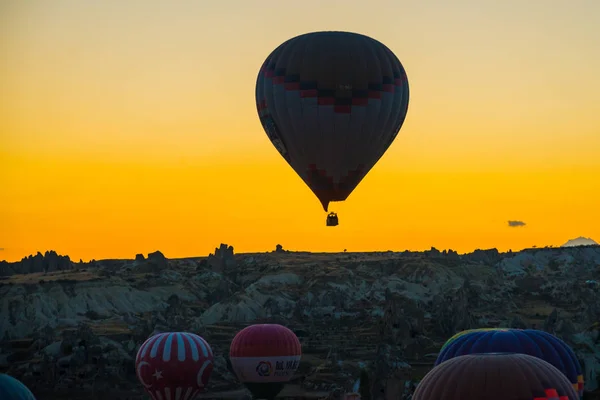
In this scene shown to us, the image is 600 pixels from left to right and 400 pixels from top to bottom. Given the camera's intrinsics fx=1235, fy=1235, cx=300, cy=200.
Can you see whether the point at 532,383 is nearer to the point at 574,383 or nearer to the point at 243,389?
the point at 574,383

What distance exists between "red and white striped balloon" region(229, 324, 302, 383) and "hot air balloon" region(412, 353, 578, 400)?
50537 millimetres

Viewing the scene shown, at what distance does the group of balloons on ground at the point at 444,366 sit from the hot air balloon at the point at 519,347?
0.05m

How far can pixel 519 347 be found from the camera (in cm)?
6531

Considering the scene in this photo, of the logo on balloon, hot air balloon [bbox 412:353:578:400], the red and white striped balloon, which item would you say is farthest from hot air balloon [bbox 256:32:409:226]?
the logo on balloon

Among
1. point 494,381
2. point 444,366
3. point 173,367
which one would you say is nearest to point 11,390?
point 444,366

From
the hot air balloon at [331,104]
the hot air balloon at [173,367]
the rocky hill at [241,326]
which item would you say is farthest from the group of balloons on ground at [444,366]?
the rocky hill at [241,326]

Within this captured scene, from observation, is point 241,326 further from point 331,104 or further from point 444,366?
point 444,366

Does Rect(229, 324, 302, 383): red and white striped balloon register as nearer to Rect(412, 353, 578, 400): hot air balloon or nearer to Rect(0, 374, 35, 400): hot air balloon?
Rect(0, 374, 35, 400): hot air balloon

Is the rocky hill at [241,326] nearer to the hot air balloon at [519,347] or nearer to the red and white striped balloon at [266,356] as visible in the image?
the red and white striped balloon at [266,356]

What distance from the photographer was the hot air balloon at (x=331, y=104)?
206 feet

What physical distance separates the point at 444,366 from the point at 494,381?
2.15m

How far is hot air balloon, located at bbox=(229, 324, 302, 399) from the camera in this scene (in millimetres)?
95688

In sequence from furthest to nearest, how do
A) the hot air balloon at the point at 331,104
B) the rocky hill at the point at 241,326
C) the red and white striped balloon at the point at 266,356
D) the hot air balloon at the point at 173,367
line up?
the rocky hill at the point at 241,326 < the red and white striped balloon at the point at 266,356 < the hot air balloon at the point at 173,367 < the hot air balloon at the point at 331,104

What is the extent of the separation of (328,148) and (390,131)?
13.4 feet
